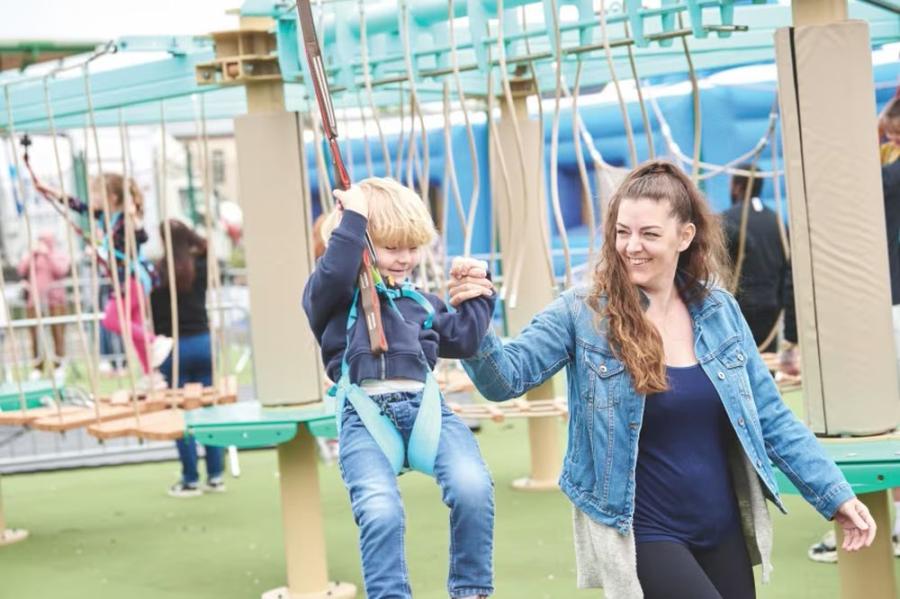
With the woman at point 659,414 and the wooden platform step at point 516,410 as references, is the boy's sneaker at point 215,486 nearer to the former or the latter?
the wooden platform step at point 516,410

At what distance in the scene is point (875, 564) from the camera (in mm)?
4410

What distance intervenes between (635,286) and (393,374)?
62cm

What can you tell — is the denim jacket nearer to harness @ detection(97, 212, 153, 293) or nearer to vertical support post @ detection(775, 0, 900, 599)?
vertical support post @ detection(775, 0, 900, 599)

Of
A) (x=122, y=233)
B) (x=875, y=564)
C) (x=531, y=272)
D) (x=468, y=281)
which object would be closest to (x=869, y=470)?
(x=875, y=564)

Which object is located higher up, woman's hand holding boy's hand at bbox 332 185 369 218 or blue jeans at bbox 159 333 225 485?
woman's hand holding boy's hand at bbox 332 185 369 218

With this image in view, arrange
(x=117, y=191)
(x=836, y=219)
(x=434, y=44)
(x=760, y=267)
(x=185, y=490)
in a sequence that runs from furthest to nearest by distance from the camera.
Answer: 1. (x=185, y=490)
2. (x=760, y=267)
3. (x=117, y=191)
4. (x=434, y=44)
5. (x=836, y=219)

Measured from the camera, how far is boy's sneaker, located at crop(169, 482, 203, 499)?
8656 mm

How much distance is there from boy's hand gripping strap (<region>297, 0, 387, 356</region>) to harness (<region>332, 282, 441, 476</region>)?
0.26ft

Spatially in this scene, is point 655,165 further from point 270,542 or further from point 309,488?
point 270,542

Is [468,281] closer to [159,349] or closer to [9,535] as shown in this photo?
[159,349]

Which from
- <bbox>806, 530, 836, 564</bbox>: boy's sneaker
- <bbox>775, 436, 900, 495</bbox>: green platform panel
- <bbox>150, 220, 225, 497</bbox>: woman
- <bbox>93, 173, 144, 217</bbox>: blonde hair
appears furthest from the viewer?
<bbox>150, 220, 225, 497</bbox>: woman

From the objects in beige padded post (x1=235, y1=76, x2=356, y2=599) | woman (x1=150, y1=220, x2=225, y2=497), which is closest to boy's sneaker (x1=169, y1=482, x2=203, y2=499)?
woman (x1=150, y1=220, x2=225, y2=497)

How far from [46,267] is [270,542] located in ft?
35.3

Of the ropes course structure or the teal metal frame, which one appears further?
the ropes course structure
